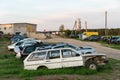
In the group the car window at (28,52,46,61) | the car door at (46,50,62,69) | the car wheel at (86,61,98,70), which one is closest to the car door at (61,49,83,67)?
the car door at (46,50,62,69)

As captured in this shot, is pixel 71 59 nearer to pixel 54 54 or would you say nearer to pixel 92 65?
pixel 54 54

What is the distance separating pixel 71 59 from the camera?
1902cm

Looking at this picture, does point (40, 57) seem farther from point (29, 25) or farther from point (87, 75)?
point (29, 25)

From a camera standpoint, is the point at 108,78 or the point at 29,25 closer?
the point at 108,78

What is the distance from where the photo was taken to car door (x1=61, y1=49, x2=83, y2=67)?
1897 centimetres

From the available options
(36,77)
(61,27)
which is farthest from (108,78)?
(61,27)

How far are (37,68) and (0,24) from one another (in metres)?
77.4

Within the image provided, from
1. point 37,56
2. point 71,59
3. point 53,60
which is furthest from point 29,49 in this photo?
point 71,59

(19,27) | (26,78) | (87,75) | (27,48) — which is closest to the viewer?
(26,78)

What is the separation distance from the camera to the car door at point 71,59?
19.0m

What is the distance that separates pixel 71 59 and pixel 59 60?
26.6 inches

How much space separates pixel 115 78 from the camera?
53.6 ft

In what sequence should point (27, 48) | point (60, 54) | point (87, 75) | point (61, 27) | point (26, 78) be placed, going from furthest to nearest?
point (61, 27) → point (27, 48) → point (60, 54) → point (87, 75) → point (26, 78)

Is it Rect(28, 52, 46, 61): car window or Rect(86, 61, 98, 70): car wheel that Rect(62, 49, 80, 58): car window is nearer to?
Rect(86, 61, 98, 70): car wheel
